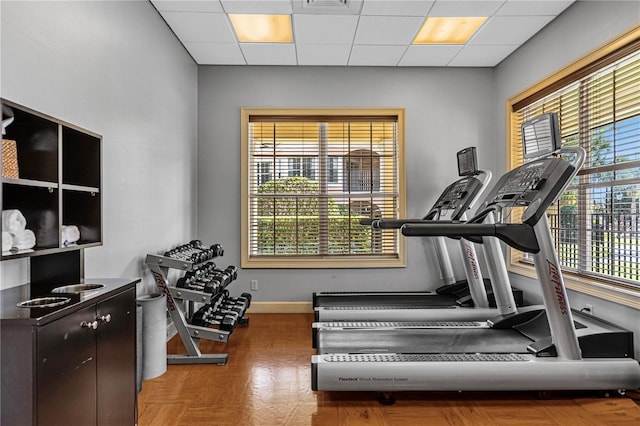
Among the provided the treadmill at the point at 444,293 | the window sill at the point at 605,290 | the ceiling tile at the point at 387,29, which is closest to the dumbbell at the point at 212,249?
the treadmill at the point at 444,293

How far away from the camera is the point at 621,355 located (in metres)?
2.77

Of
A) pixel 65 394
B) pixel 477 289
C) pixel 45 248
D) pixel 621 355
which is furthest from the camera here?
pixel 477 289

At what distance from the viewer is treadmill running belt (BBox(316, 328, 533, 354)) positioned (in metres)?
2.98

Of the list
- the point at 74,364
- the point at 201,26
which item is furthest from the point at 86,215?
the point at 201,26

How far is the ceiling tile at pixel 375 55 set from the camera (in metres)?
4.44

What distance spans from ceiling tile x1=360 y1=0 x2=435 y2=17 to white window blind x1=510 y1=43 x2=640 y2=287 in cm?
147

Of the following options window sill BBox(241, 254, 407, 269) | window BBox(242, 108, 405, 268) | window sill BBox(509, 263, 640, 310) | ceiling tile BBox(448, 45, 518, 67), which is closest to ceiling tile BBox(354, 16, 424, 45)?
ceiling tile BBox(448, 45, 518, 67)

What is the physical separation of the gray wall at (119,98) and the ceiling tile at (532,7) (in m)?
3.11

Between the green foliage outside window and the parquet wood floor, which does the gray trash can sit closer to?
the parquet wood floor

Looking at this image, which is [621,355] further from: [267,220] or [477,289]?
[267,220]

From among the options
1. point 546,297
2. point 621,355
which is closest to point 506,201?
point 546,297

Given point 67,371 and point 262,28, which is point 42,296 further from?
point 262,28

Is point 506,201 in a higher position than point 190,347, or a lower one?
higher

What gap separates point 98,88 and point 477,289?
12.0 ft
